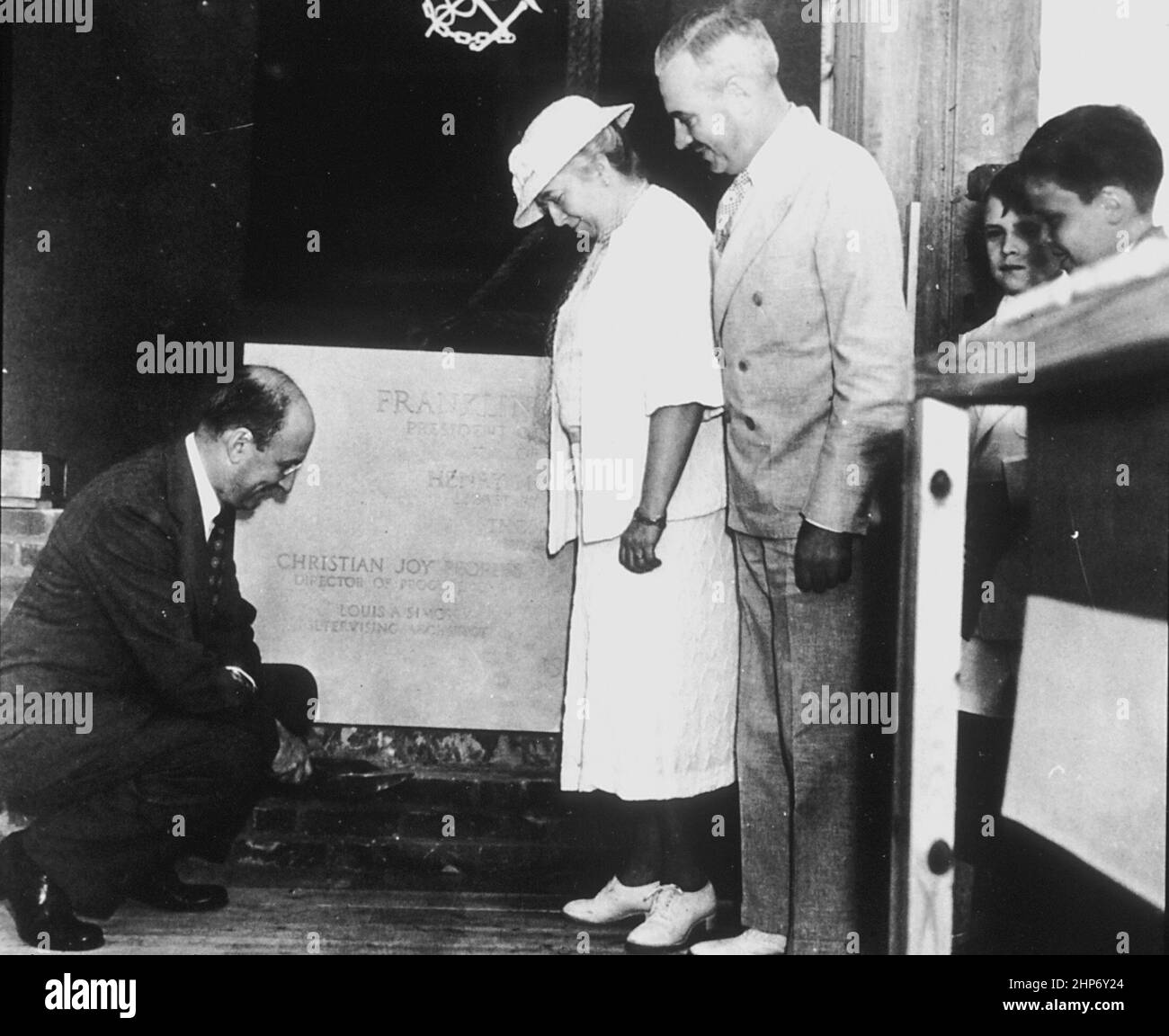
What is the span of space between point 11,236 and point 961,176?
220cm

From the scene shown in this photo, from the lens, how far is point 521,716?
8.91 feet

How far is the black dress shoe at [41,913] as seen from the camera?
2514 mm

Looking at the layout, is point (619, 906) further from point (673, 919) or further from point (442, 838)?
point (442, 838)

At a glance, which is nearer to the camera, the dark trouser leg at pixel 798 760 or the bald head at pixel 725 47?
the dark trouser leg at pixel 798 760

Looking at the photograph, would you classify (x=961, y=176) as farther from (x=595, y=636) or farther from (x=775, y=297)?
(x=595, y=636)

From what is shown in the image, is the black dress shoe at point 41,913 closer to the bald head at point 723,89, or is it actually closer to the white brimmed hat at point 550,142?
the white brimmed hat at point 550,142

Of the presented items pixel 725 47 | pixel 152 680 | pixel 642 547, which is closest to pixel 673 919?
pixel 642 547

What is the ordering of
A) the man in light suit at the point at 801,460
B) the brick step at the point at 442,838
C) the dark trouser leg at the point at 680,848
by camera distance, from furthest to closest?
the brick step at the point at 442,838 < the dark trouser leg at the point at 680,848 < the man in light suit at the point at 801,460

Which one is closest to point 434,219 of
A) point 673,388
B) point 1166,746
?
point 673,388

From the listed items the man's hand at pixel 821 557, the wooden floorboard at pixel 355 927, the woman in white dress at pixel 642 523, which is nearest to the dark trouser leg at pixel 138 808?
the wooden floorboard at pixel 355 927

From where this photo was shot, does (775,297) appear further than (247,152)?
No

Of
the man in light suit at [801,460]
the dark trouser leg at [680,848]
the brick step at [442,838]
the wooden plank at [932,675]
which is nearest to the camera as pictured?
A: the wooden plank at [932,675]

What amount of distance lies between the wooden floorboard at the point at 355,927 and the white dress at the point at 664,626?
31 centimetres

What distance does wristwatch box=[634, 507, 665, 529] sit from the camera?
2.57 m
